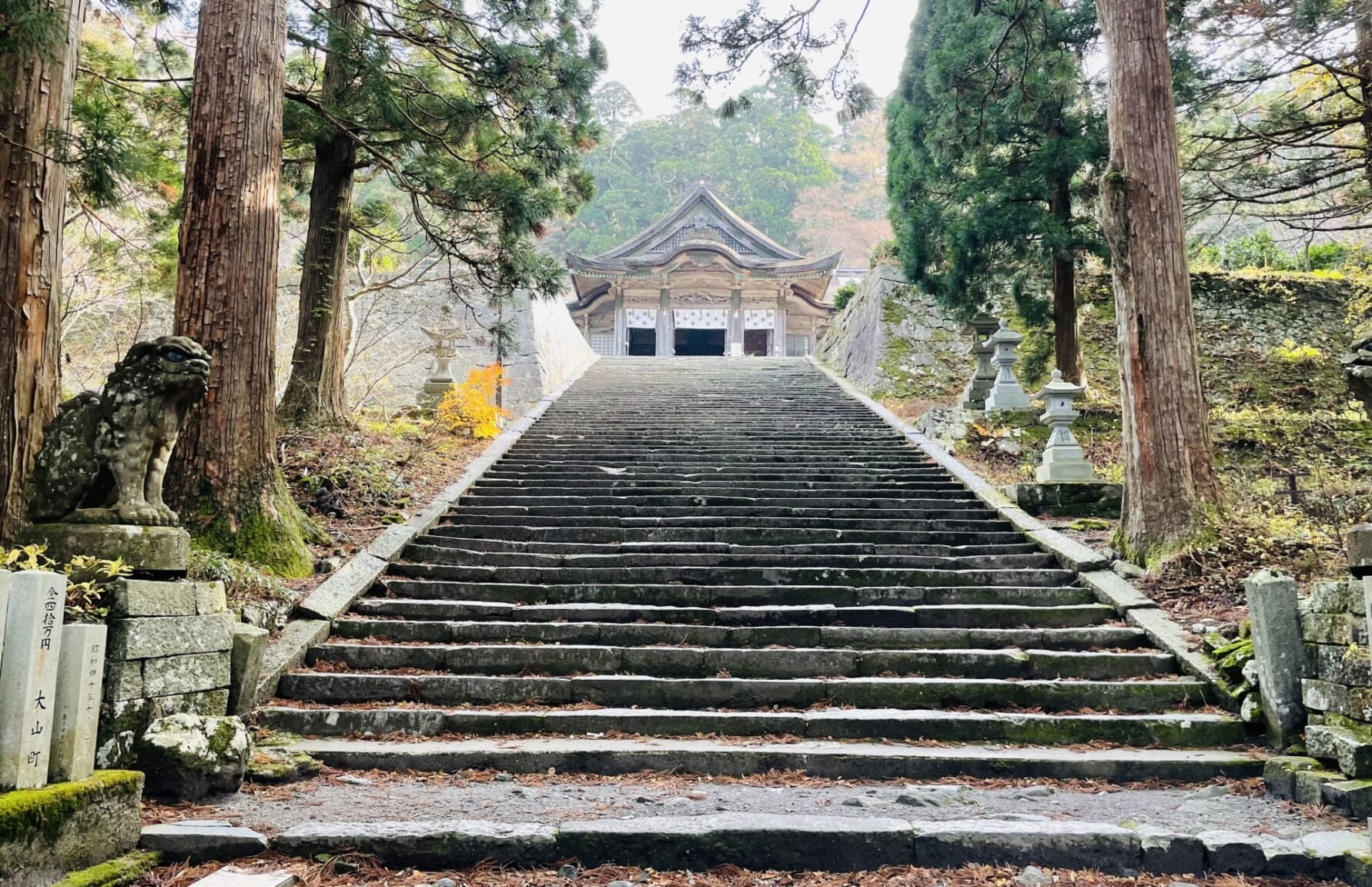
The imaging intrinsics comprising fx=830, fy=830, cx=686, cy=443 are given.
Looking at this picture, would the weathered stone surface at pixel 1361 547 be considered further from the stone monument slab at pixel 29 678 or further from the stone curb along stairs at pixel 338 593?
the stone curb along stairs at pixel 338 593

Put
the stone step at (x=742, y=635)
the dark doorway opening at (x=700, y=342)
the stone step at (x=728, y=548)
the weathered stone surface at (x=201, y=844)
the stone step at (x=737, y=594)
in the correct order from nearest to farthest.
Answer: the weathered stone surface at (x=201, y=844)
the stone step at (x=742, y=635)
the stone step at (x=737, y=594)
the stone step at (x=728, y=548)
the dark doorway opening at (x=700, y=342)

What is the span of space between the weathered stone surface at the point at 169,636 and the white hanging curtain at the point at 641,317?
2169cm

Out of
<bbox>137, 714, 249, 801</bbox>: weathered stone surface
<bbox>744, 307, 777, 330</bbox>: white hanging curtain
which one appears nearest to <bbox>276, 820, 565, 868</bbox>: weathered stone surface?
<bbox>137, 714, 249, 801</bbox>: weathered stone surface

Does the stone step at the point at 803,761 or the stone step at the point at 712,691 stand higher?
the stone step at the point at 712,691

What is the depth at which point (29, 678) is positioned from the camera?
7.89 ft

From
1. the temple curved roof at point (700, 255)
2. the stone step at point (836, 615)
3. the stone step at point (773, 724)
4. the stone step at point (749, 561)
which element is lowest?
the stone step at point (773, 724)

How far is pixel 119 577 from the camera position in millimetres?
3141

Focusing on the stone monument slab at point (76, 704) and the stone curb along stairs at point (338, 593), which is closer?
the stone monument slab at point (76, 704)

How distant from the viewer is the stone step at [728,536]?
6691mm

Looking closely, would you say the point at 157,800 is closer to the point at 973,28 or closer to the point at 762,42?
the point at 762,42

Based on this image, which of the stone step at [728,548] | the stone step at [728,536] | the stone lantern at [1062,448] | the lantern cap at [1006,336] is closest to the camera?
the stone step at [728,548]

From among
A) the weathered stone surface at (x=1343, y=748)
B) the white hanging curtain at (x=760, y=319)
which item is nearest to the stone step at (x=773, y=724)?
the weathered stone surface at (x=1343, y=748)

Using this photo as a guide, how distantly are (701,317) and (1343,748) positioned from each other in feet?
73.5

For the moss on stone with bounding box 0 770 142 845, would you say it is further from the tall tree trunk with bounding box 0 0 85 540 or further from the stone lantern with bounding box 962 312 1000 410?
the stone lantern with bounding box 962 312 1000 410
